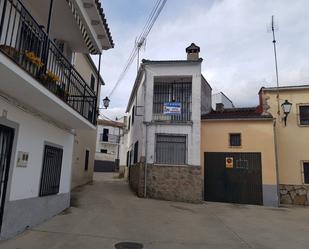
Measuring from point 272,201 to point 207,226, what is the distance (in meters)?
7.52

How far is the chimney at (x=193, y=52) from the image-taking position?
18.6 metres

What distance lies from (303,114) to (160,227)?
42.1 ft

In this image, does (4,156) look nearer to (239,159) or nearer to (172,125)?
(172,125)

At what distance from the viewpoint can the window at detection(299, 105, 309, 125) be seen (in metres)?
18.4

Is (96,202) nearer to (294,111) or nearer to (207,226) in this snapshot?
(207,226)

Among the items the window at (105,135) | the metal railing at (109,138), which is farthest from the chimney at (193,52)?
the window at (105,135)

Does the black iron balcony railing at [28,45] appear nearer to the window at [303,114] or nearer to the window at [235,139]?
the window at [235,139]

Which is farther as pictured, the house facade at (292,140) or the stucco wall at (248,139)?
the house facade at (292,140)

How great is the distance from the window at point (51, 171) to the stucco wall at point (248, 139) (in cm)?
939

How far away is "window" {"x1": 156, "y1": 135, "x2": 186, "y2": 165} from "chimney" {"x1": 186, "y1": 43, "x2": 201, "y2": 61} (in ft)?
16.5

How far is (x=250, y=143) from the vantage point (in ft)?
57.1

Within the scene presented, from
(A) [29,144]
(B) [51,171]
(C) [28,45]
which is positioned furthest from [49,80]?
(B) [51,171]

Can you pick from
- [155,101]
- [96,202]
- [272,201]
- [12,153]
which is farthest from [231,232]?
[155,101]

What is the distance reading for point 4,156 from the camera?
710 centimetres
